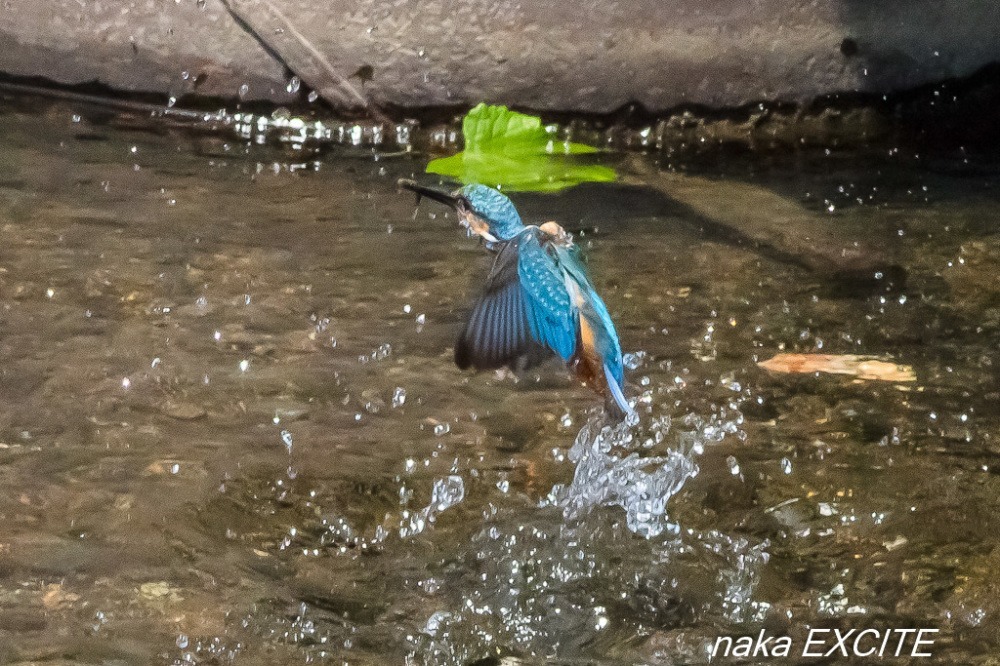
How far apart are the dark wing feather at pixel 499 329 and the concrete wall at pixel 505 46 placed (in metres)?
2.67

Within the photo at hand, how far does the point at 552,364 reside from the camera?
3.05 metres

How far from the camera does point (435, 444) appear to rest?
2629 millimetres

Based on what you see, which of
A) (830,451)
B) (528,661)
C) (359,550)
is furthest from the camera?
(830,451)

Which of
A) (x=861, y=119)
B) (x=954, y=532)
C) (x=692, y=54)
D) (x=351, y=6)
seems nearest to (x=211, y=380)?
(x=954, y=532)

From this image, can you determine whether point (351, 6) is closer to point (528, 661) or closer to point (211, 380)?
point (211, 380)

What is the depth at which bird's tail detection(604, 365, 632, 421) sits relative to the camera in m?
2.52

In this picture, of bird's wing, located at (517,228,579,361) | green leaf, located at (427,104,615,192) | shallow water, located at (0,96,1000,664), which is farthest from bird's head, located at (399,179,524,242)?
green leaf, located at (427,104,615,192)

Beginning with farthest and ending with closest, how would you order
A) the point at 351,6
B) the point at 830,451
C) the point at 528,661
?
the point at 351,6
the point at 830,451
the point at 528,661

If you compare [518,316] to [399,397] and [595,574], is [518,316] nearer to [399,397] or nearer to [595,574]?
[595,574]

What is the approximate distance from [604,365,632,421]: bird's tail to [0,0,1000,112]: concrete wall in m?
2.48

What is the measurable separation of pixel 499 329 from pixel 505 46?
2.78 meters

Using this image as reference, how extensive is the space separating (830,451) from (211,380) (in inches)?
62.4

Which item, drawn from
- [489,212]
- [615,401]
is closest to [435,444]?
[615,401]

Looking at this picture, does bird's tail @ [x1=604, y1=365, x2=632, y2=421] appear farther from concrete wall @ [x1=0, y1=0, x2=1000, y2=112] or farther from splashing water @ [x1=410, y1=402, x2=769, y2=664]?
concrete wall @ [x1=0, y1=0, x2=1000, y2=112]
